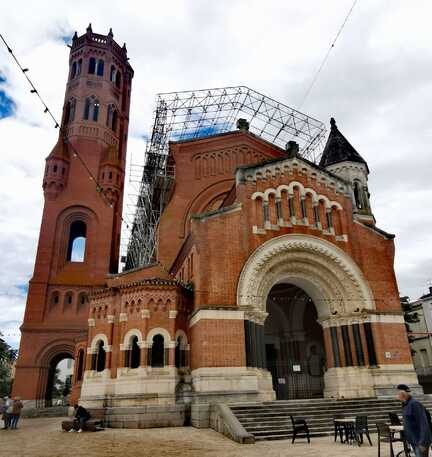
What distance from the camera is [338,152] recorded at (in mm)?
29484

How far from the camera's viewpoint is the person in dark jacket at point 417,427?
22.2 ft

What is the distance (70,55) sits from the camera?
4478 centimetres

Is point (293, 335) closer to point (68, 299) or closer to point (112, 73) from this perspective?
point (68, 299)

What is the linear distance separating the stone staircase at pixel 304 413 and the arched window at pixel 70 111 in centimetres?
3469

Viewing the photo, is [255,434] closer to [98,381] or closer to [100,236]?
[98,381]

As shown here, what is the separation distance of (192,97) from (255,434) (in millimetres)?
27796

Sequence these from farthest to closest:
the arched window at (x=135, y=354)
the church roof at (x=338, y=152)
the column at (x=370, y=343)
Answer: the church roof at (x=338, y=152)
the column at (x=370, y=343)
the arched window at (x=135, y=354)

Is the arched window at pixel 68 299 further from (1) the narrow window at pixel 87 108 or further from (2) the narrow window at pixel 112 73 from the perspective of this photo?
(2) the narrow window at pixel 112 73

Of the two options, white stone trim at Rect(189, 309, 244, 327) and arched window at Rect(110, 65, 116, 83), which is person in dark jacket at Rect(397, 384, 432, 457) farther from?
arched window at Rect(110, 65, 116, 83)

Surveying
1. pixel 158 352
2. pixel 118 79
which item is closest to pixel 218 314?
pixel 158 352

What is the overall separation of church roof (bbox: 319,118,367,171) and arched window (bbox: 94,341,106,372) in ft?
65.8

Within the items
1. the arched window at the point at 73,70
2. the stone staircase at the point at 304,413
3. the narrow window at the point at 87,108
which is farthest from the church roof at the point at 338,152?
the arched window at the point at 73,70

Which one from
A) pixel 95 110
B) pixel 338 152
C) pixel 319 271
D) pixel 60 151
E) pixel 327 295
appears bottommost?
pixel 327 295

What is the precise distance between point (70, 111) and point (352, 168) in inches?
1146
